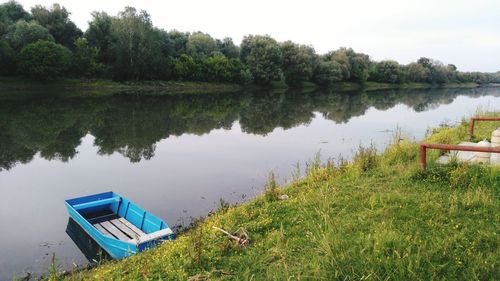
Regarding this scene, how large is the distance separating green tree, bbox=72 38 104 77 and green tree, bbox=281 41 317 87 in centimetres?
4234

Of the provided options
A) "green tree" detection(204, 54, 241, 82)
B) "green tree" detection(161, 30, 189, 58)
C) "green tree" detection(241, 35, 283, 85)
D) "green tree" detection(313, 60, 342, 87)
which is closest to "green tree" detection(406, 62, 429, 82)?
"green tree" detection(313, 60, 342, 87)

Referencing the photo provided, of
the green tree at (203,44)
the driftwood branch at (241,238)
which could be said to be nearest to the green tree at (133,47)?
the green tree at (203,44)

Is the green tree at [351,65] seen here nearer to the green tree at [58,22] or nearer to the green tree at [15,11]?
the green tree at [58,22]

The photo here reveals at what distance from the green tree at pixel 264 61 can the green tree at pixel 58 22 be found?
1370 inches

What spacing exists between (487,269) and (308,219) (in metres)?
3.26

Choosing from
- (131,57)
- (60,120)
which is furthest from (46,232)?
(131,57)

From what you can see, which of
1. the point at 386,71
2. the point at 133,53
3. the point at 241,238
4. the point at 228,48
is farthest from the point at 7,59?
the point at 386,71

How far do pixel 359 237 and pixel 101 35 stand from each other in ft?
236

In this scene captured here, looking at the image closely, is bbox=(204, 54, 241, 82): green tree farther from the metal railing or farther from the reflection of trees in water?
the metal railing

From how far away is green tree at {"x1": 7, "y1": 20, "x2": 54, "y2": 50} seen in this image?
2141 inches

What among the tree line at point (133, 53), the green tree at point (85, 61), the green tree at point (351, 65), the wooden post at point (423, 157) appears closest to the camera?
the wooden post at point (423, 157)

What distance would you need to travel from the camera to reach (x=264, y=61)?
263 ft

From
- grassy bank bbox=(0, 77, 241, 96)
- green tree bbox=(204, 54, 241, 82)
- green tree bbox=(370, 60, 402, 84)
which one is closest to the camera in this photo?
grassy bank bbox=(0, 77, 241, 96)

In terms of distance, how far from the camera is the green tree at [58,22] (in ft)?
217
